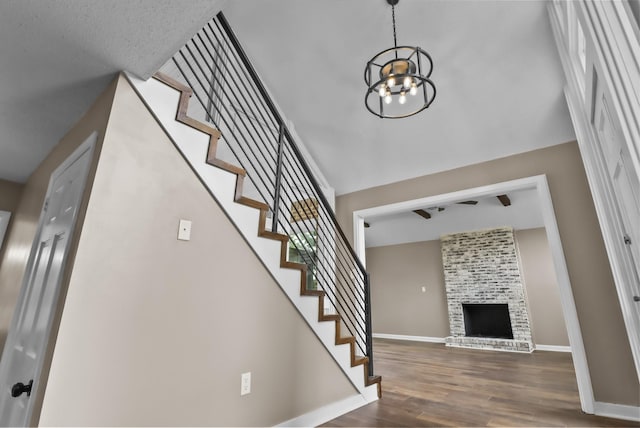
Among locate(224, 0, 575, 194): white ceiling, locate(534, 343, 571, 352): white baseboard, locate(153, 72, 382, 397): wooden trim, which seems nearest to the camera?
locate(153, 72, 382, 397): wooden trim

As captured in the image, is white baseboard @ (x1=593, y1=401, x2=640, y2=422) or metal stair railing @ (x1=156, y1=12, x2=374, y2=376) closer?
metal stair railing @ (x1=156, y1=12, x2=374, y2=376)

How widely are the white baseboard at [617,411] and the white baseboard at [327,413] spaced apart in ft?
6.67

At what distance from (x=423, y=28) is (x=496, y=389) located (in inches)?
154

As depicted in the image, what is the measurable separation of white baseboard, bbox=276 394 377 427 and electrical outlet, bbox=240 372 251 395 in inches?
14.3

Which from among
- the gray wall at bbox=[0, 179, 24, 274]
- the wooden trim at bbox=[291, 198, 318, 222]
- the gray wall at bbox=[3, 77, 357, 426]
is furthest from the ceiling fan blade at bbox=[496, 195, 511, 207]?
the gray wall at bbox=[0, 179, 24, 274]

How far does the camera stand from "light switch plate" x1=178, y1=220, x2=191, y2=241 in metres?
1.76

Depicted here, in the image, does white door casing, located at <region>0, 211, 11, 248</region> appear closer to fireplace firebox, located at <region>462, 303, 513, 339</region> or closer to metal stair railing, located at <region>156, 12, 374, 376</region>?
metal stair railing, located at <region>156, 12, 374, 376</region>

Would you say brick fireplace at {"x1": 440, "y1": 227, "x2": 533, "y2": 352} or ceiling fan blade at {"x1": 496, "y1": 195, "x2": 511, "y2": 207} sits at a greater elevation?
ceiling fan blade at {"x1": 496, "y1": 195, "x2": 511, "y2": 207}

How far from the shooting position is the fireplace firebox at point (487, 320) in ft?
22.0

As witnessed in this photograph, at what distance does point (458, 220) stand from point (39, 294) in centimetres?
719

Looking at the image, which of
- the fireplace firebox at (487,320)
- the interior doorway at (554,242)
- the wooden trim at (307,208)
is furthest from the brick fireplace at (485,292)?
the wooden trim at (307,208)

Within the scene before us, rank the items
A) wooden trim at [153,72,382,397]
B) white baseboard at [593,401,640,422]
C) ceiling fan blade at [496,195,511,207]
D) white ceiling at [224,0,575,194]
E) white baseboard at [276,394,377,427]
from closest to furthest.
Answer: wooden trim at [153,72,382,397] → white baseboard at [276,394,377,427] → white baseboard at [593,401,640,422] → white ceiling at [224,0,575,194] → ceiling fan blade at [496,195,511,207]

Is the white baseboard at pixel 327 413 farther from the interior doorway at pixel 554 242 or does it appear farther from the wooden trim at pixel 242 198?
the interior doorway at pixel 554 242

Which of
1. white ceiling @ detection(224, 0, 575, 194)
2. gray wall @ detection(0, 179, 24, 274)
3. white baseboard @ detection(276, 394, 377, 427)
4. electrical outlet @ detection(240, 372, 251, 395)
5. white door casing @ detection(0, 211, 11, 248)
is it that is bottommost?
white baseboard @ detection(276, 394, 377, 427)
